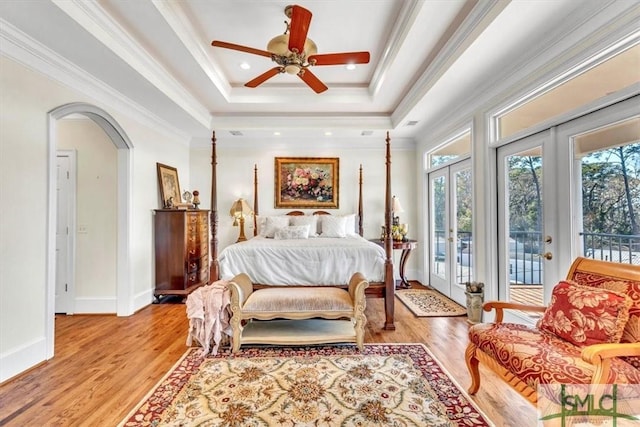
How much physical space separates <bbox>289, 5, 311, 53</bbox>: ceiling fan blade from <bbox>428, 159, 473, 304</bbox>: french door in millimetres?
2785

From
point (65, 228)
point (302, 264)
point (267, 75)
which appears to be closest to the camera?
point (267, 75)

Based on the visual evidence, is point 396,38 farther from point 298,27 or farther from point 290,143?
point 290,143

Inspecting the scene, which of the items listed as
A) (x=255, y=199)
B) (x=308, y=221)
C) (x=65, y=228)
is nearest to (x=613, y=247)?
(x=308, y=221)

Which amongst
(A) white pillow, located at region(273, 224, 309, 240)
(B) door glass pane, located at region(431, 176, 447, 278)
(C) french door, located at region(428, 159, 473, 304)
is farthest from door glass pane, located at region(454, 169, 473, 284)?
(A) white pillow, located at region(273, 224, 309, 240)

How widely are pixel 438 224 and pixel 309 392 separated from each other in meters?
3.79

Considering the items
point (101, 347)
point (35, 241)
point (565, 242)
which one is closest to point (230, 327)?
point (101, 347)

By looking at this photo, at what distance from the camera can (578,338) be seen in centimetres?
171

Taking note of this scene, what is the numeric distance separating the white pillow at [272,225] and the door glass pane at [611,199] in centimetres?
359

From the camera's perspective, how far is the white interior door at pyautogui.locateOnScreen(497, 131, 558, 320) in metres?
2.63

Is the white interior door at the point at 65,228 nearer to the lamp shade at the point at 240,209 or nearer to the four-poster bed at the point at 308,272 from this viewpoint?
the four-poster bed at the point at 308,272

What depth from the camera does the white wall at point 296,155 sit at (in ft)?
18.4

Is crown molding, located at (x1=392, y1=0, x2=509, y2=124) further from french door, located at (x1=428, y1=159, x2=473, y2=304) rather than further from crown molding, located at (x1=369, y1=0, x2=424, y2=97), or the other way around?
french door, located at (x1=428, y1=159, x2=473, y2=304)

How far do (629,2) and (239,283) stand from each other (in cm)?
348

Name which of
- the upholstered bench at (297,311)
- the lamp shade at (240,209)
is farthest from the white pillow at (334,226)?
the upholstered bench at (297,311)
